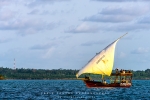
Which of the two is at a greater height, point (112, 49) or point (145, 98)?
point (112, 49)

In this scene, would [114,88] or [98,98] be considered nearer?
[98,98]

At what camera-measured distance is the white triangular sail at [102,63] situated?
402ft

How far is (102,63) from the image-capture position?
12494cm

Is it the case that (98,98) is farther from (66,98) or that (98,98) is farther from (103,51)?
(103,51)

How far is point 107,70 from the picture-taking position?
5002 inches

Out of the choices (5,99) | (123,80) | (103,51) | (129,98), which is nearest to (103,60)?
(103,51)

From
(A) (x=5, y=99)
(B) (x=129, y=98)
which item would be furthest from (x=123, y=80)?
(A) (x=5, y=99)

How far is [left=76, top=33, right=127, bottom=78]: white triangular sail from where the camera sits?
402ft

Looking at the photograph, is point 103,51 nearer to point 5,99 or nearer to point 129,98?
point 129,98

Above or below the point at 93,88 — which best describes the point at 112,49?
above

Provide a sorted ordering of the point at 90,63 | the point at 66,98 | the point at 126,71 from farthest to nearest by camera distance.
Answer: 1. the point at 126,71
2. the point at 90,63
3. the point at 66,98

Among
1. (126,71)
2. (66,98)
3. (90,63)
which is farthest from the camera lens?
(126,71)

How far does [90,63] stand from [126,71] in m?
11.8

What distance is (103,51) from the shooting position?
12431 centimetres
